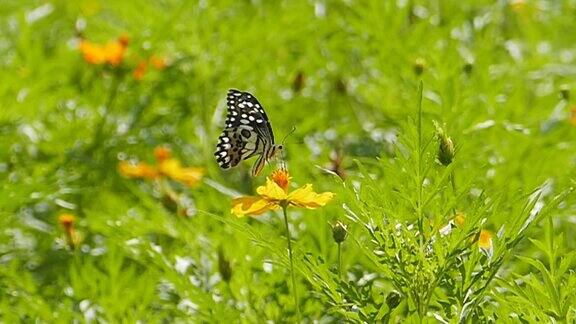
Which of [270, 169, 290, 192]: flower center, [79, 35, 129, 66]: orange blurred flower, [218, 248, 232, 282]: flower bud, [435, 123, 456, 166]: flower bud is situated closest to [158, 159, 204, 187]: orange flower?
[79, 35, 129, 66]: orange blurred flower

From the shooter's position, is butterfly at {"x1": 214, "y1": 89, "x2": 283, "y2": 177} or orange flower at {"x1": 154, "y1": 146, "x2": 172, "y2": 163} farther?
orange flower at {"x1": 154, "y1": 146, "x2": 172, "y2": 163}

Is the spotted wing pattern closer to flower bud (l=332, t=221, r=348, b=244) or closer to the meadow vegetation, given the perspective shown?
the meadow vegetation

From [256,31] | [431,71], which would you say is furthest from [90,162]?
[431,71]

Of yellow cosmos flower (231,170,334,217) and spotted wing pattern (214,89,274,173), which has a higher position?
yellow cosmos flower (231,170,334,217)

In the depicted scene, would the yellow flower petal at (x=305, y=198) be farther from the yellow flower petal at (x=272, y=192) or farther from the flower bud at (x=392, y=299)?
the flower bud at (x=392, y=299)

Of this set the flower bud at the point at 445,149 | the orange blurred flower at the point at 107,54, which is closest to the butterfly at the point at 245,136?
the flower bud at the point at 445,149

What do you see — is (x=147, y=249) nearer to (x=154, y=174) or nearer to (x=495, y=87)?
(x=154, y=174)

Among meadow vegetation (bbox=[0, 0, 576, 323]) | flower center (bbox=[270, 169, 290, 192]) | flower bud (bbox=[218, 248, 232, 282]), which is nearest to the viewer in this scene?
meadow vegetation (bbox=[0, 0, 576, 323])
